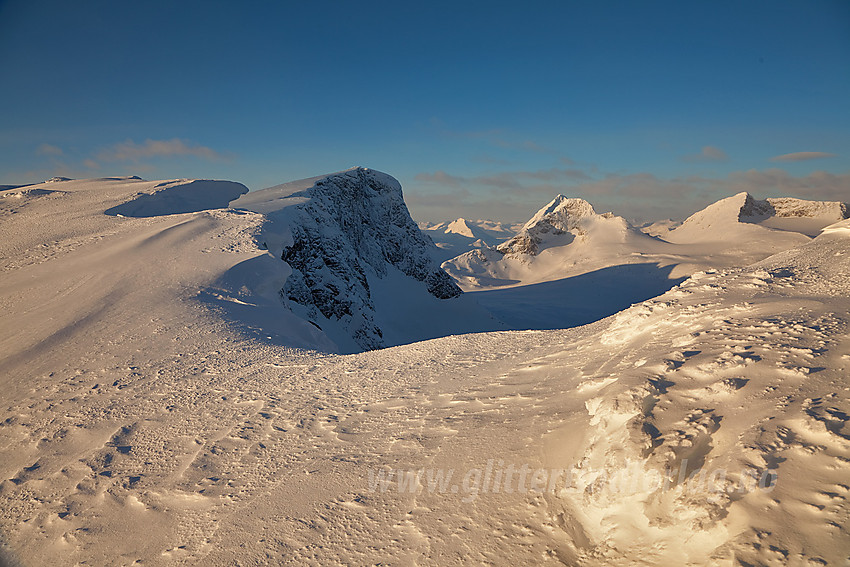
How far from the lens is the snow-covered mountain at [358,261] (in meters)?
18.4

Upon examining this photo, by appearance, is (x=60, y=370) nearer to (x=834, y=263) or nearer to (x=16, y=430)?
(x=16, y=430)

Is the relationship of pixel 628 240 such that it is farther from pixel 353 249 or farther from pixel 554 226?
pixel 353 249

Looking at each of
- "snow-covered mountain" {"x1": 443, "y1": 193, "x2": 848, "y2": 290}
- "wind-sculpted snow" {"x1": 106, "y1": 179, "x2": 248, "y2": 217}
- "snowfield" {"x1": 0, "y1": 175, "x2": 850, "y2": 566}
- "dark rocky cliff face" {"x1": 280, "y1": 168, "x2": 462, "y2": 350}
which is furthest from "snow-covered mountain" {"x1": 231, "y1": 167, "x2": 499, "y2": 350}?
"snow-covered mountain" {"x1": 443, "y1": 193, "x2": 848, "y2": 290}

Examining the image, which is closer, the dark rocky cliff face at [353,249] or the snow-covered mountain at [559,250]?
the dark rocky cliff face at [353,249]

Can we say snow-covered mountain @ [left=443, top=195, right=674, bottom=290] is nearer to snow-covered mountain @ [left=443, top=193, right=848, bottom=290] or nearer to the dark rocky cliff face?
snow-covered mountain @ [left=443, top=193, right=848, bottom=290]

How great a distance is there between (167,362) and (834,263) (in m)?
10.8

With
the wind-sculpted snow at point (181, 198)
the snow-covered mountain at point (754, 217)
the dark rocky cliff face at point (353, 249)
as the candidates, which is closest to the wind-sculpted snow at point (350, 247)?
the dark rocky cliff face at point (353, 249)

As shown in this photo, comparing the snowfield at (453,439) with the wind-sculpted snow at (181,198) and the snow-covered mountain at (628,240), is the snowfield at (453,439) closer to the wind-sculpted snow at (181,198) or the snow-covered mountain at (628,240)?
the wind-sculpted snow at (181,198)

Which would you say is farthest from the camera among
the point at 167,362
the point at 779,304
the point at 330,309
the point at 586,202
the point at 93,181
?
the point at 586,202

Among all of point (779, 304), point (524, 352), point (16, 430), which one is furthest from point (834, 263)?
point (16, 430)

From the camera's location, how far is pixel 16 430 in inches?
196

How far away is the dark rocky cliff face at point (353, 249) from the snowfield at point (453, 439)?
878cm

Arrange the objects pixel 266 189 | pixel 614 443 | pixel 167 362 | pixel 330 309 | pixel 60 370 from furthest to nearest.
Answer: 1. pixel 266 189
2. pixel 330 309
3. pixel 167 362
4. pixel 60 370
5. pixel 614 443

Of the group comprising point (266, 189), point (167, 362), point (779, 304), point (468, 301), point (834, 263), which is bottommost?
point (468, 301)
